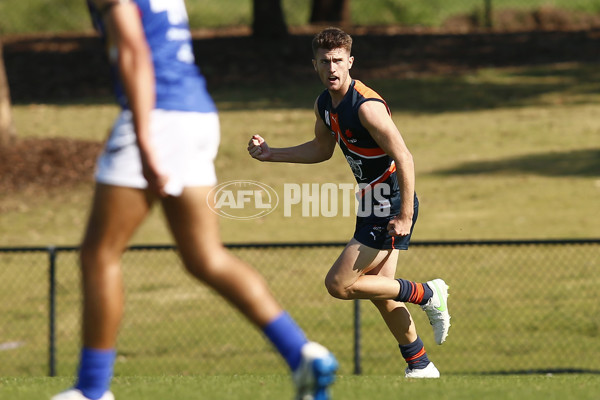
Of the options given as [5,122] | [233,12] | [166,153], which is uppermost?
[166,153]

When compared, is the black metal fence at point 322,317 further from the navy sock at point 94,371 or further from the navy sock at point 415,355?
the navy sock at point 94,371

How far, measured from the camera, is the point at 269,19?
2911 cm

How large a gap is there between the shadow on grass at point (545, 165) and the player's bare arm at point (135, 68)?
14188 millimetres

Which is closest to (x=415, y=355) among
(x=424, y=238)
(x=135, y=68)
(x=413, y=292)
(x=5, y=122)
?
(x=413, y=292)

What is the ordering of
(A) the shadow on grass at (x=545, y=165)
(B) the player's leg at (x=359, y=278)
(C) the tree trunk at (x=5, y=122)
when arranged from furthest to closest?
(C) the tree trunk at (x=5, y=122) → (A) the shadow on grass at (x=545, y=165) → (B) the player's leg at (x=359, y=278)

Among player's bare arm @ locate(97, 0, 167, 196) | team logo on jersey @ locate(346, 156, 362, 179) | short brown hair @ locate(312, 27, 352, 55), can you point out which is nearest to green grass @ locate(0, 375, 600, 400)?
team logo on jersey @ locate(346, 156, 362, 179)

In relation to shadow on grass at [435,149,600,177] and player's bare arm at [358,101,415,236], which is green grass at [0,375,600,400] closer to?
player's bare arm at [358,101,415,236]

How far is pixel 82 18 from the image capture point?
3819 cm

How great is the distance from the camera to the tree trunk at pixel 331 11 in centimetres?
3238

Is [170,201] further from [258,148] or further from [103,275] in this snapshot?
[258,148]

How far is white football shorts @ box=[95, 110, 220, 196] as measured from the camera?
420 centimetres

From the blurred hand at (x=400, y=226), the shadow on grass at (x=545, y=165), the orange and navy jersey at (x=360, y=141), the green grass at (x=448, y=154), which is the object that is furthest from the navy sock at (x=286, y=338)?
the shadow on grass at (x=545, y=165)

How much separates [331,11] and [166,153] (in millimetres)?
29004

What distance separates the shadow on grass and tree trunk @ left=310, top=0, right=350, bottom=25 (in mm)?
14705
